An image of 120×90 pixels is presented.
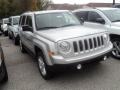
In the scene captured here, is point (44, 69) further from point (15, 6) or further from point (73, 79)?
point (15, 6)

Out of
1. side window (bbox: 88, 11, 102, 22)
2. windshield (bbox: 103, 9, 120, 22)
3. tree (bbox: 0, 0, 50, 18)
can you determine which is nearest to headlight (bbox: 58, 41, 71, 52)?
windshield (bbox: 103, 9, 120, 22)

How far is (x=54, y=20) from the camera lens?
5.77m

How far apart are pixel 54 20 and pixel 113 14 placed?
8.02 ft

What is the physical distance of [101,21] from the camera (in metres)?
6.59

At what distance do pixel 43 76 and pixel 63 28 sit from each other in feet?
5.03

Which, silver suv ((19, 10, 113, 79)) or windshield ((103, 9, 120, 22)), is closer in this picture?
silver suv ((19, 10, 113, 79))

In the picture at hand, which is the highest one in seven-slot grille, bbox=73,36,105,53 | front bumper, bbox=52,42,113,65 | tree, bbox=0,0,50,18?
seven-slot grille, bbox=73,36,105,53

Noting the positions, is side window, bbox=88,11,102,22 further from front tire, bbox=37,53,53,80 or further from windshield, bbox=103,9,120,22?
front tire, bbox=37,53,53,80

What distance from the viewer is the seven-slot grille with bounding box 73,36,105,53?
4.34 metres

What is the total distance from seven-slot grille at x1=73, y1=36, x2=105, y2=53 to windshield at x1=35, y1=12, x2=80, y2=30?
134cm

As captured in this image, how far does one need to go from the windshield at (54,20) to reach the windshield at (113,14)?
4.46ft

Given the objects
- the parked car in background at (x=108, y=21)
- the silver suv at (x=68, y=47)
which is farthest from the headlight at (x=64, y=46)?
the parked car in background at (x=108, y=21)

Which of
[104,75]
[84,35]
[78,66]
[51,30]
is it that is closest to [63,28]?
[51,30]

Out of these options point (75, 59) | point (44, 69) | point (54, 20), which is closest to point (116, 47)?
point (54, 20)
